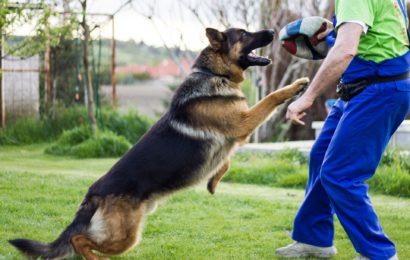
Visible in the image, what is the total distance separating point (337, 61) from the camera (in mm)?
4133

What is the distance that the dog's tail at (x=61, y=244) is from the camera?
4.54m

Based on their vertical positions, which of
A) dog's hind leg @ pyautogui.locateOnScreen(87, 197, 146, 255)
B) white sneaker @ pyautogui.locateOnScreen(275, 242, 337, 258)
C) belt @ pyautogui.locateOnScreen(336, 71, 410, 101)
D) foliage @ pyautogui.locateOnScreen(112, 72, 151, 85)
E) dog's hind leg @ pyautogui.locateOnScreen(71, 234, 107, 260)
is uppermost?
belt @ pyautogui.locateOnScreen(336, 71, 410, 101)

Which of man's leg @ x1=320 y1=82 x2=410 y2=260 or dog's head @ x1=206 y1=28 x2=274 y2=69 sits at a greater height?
dog's head @ x1=206 y1=28 x2=274 y2=69

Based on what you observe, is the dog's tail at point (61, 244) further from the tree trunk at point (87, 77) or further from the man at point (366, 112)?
the tree trunk at point (87, 77)

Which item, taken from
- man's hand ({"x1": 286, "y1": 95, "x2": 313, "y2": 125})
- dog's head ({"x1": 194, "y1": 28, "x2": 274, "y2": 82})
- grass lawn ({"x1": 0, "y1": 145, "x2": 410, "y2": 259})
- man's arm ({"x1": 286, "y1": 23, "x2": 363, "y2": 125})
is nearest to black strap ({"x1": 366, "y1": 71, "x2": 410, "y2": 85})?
man's arm ({"x1": 286, "y1": 23, "x2": 363, "y2": 125})

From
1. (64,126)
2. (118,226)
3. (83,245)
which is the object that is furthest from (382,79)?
(64,126)

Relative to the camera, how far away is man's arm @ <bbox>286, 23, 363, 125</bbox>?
13.5 feet

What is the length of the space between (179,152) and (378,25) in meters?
1.57

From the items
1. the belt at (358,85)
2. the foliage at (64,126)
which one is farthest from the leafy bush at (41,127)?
the belt at (358,85)

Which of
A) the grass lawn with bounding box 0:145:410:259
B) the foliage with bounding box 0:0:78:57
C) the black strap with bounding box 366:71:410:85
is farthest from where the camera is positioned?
the foliage with bounding box 0:0:78:57

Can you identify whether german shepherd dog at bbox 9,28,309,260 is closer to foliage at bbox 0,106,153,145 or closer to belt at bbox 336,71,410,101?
belt at bbox 336,71,410,101

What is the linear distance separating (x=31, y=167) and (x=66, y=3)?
152 inches

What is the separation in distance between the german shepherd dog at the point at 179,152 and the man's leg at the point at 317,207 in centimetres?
44

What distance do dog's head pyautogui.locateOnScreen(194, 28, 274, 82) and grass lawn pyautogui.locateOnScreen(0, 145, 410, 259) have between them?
1.38 metres
